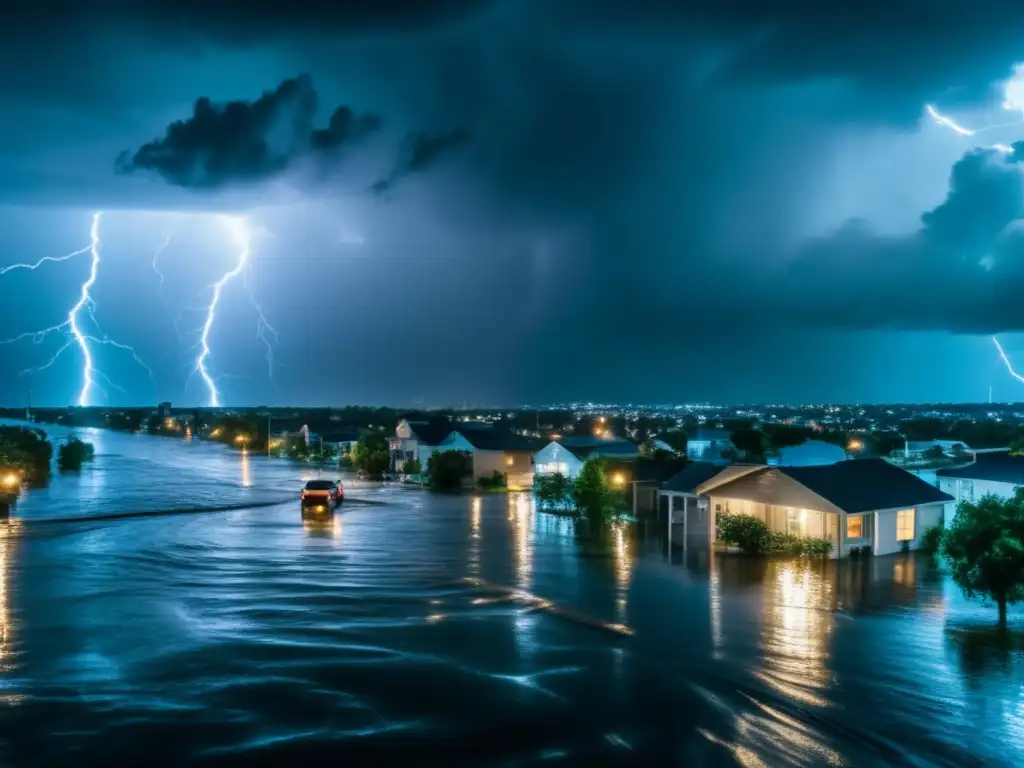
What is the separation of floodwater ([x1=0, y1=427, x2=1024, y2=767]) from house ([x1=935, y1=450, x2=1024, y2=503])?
23.6ft

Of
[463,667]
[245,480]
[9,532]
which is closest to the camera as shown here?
[463,667]

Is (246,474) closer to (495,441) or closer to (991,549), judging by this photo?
(495,441)

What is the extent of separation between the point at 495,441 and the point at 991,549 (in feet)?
140

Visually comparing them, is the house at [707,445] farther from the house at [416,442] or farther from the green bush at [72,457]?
the green bush at [72,457]

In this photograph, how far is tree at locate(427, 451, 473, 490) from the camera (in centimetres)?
5312

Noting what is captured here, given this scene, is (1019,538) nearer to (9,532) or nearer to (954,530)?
(954,530)

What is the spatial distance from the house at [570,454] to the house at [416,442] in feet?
39.6

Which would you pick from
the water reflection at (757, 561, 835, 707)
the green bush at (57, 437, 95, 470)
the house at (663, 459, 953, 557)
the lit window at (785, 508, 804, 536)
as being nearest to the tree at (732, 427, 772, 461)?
the house at (663, 459, 953, 557)

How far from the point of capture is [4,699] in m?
12.9

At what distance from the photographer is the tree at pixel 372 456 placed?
211 feet

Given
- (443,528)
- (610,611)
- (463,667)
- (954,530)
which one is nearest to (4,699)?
(463,667)

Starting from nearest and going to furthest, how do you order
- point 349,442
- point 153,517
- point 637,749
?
point 637,749 < point 153,517 < point 349,442

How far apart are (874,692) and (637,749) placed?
15.0ft

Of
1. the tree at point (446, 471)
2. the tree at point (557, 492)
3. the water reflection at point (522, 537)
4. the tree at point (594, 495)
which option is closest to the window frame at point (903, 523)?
the water reflection at point (522, 537)
